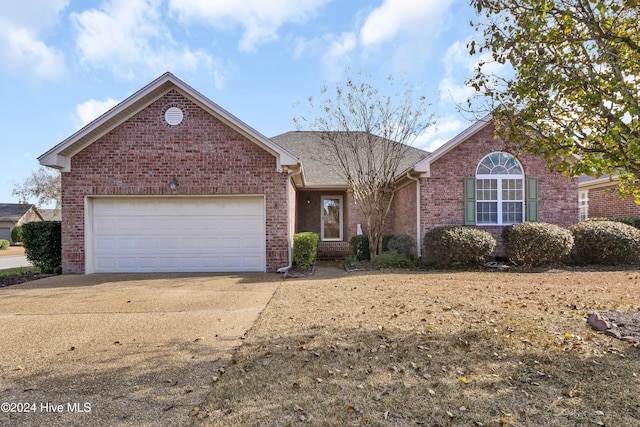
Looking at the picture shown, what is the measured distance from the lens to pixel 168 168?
34.9 ft

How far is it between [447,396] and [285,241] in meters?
7.92

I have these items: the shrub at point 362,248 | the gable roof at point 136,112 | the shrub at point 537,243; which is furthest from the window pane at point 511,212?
the gable roof at point 136,112

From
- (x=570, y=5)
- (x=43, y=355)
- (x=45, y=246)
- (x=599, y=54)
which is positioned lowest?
(x=43, y=355)

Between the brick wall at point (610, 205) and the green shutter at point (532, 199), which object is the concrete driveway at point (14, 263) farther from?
the brick wall at point (610, 205)

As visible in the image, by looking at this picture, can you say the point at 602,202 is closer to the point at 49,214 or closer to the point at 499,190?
the point at 499,190

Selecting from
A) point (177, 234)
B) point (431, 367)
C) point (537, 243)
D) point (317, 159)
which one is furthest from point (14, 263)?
point (537, 243)

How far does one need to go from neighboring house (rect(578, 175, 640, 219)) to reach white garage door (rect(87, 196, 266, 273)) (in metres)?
14.5

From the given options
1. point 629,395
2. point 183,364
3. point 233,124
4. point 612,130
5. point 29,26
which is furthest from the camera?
point 233,124

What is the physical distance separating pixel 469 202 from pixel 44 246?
12.8 m

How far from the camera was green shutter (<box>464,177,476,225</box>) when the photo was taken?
476 inches

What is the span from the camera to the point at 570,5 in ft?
16.3

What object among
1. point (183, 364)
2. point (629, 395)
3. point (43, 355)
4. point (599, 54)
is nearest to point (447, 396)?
point (629, 395)

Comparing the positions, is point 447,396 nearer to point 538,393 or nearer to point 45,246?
point 538,393

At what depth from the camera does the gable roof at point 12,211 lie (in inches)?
1475
